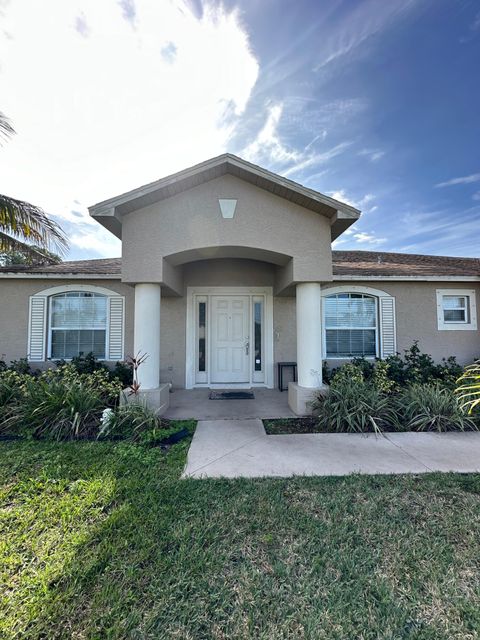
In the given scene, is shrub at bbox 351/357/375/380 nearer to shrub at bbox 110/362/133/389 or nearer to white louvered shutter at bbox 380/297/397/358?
white louvered shutter at bbox 380/297/397/358

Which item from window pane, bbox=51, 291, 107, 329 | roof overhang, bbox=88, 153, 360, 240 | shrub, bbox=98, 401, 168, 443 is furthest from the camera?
window pane, bbox=51, 291, 107, 329

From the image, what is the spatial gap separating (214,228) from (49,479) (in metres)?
4.84

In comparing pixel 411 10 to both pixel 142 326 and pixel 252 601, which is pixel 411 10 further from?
pixel 252 601

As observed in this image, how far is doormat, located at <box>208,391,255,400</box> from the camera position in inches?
286

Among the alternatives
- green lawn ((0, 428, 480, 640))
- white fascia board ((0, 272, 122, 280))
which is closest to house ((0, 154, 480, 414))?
white fascia board ((0, 272, 122, 280))

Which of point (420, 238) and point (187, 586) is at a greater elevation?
point (420, 238)

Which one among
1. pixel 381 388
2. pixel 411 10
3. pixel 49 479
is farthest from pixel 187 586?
pixel 411 10

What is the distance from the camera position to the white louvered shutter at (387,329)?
27.8 ft

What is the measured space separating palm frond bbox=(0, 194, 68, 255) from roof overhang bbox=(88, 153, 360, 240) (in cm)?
330

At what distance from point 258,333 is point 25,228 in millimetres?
7149

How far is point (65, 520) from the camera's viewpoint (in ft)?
9.14

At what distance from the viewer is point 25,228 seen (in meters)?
7.52

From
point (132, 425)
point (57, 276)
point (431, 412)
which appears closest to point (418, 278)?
point (431, 412)

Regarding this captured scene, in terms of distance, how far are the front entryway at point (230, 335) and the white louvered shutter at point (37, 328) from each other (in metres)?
4.26
